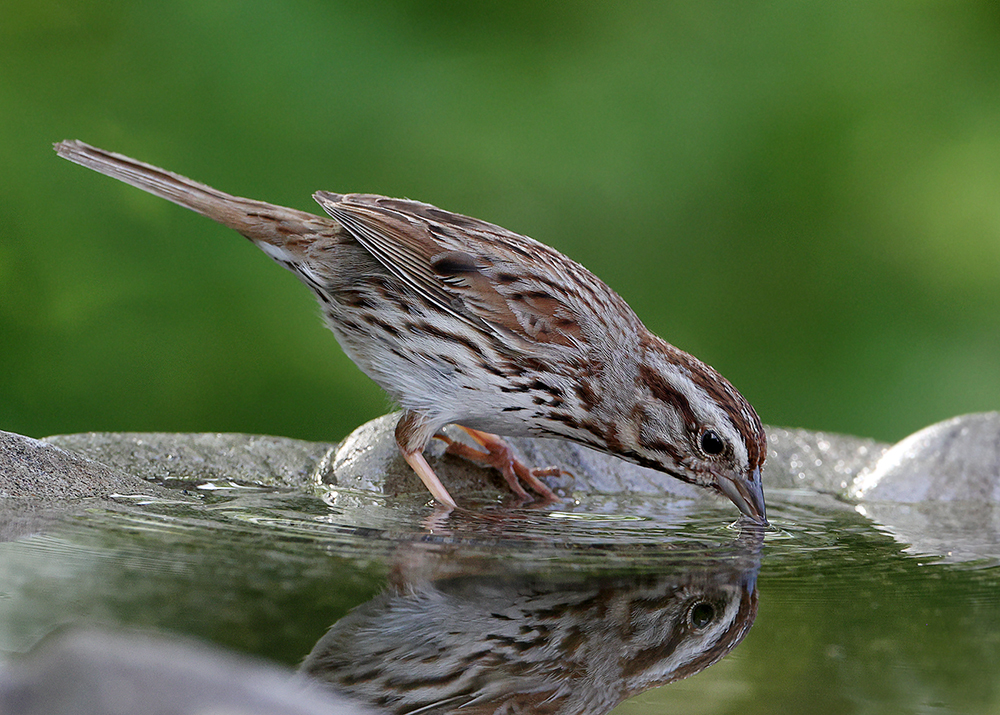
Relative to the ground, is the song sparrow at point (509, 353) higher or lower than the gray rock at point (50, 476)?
higher

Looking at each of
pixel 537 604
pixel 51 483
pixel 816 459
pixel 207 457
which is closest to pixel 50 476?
pixel 51 483

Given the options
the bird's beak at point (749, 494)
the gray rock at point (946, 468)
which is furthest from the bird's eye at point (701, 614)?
the gray rock at point (946, 468)

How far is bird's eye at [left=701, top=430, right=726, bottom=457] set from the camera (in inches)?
128

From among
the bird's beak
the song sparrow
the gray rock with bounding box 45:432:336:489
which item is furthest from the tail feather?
the bird's beak

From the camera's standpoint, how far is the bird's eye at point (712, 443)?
3.25 metres

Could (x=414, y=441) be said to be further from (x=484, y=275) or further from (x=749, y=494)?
(x=749, y=494)

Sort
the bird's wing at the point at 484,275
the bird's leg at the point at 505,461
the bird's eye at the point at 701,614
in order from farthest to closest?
the bird's leg at the point at 505,461 < the bird's wing at the point at 484,275 < the bird's eye at the point at 701,614

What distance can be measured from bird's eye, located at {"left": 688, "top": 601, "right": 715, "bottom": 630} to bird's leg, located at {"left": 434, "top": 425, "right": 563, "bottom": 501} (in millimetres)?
1516

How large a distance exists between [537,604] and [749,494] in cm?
146

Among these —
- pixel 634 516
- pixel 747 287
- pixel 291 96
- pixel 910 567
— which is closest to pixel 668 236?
pixel 747 287

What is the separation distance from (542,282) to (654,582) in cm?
156

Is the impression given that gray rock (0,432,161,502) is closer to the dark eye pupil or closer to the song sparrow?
the song sparrow

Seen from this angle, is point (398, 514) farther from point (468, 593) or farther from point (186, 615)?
point (186, 615)

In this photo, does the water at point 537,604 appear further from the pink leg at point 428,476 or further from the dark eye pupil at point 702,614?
the pink leg at point 428,476
